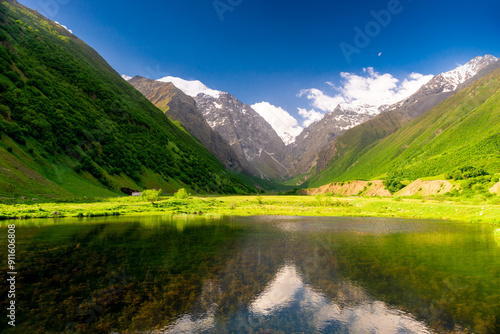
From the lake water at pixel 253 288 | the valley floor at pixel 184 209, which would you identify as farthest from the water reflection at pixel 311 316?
the valley floor at pixel 184 209

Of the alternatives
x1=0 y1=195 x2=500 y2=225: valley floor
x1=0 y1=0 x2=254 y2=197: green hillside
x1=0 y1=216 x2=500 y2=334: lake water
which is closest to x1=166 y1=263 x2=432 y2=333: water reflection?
x1=0 y1=216 x2=500 y2=334: lake water

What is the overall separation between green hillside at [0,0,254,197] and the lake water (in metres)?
47.0

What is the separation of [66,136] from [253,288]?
9765cm

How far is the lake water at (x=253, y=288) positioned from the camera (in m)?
9.44

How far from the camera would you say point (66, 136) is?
85562mm

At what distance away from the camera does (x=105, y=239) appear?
2538 cm

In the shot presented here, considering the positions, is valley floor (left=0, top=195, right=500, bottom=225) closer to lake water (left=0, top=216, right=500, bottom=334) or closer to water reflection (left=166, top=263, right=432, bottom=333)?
lake water (left=0, top=216, right=500, bottom=334)

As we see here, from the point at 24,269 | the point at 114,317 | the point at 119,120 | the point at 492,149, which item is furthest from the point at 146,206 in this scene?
the point at 492,149

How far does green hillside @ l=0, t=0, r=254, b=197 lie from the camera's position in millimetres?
61250

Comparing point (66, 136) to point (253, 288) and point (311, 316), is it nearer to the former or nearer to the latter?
point (253, 288)

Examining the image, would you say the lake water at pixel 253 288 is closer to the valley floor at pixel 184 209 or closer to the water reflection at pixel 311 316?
the water reflection at pixel 311 316

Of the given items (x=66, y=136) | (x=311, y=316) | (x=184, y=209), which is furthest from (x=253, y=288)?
(x=66, y=136)

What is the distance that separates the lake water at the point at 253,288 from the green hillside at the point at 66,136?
47.0m

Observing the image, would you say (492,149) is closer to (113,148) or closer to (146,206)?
(146,206)
